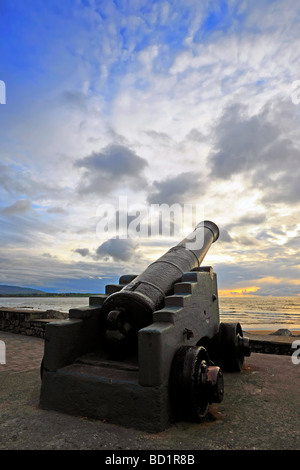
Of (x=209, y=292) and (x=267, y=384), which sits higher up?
(x=209, y=292)

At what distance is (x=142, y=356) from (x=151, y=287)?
1071 mm

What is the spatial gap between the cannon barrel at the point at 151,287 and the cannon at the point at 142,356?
1 centimetres

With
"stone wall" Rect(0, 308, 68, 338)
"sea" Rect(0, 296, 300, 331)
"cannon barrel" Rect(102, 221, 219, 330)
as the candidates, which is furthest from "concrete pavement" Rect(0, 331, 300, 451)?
"sea" Rect(0, 296, 300, 331)

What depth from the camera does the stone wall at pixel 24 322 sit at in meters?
9.14

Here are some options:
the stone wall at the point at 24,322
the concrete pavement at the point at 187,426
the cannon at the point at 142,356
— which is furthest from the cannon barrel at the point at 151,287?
the stone wall at the point at 24,322

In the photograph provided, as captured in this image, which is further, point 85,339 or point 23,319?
point 23,319

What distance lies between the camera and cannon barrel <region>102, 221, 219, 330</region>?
12.2 feet

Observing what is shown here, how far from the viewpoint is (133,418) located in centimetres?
306

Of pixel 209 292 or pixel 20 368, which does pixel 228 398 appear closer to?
pixel 209 292

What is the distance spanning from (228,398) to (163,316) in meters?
1.48

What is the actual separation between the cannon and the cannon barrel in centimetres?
1
